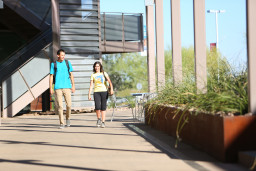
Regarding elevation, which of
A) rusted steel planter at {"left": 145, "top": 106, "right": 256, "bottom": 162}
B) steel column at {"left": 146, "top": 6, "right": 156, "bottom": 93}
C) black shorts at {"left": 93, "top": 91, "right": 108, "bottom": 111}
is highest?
steel column at {"left": 146, "top": 6, "right": 156, "bottom": 93}

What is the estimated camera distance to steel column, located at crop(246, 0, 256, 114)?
5.93 meters

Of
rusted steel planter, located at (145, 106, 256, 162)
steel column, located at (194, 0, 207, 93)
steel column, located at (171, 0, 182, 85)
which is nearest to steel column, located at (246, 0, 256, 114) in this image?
rusted steel planter, located at (145, 106, 256, 162)

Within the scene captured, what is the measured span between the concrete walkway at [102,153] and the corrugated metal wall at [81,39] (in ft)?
33.2

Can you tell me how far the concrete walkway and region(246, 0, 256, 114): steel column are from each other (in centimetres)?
88

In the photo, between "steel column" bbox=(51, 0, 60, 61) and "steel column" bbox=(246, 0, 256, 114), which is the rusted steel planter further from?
"steel column" bbox=(51, 0, 60, 61)

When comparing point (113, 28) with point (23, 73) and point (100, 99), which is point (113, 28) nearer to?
point (23, 73)

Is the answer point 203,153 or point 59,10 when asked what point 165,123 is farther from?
point 59,10

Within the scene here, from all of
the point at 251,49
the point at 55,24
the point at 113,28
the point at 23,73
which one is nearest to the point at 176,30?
the point at 251,49

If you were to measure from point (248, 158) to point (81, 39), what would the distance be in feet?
51.4

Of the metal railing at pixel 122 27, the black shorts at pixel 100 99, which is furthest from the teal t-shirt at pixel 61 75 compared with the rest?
the metal railing at pixel 122 27

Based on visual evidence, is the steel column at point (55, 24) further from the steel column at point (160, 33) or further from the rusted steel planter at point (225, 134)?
the rusted steel planter at point (225, 134)

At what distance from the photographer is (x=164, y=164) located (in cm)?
591

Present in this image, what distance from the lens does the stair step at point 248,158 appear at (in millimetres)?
5304

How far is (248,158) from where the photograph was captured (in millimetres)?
5465
